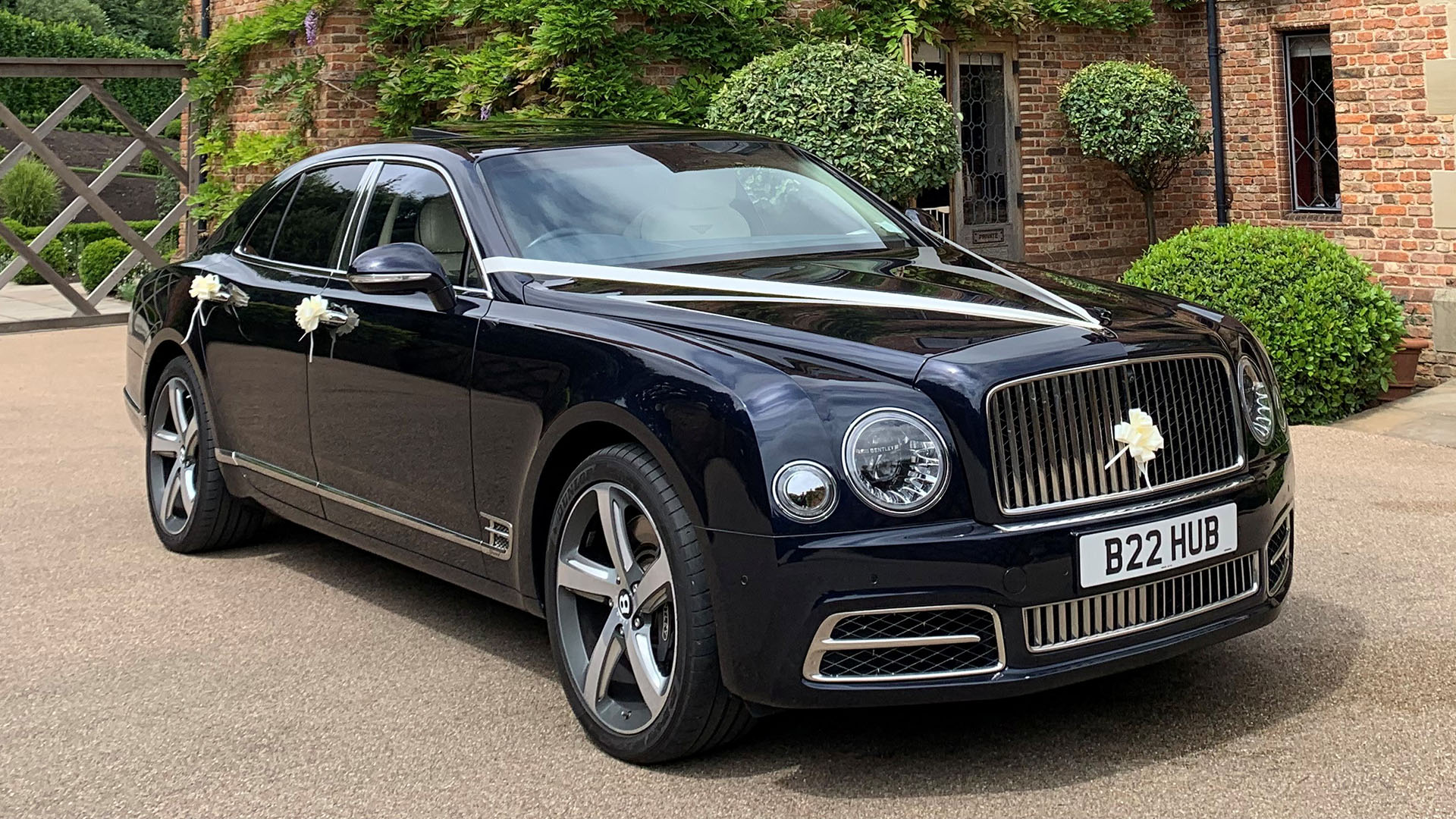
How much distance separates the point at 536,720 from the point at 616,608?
551mm

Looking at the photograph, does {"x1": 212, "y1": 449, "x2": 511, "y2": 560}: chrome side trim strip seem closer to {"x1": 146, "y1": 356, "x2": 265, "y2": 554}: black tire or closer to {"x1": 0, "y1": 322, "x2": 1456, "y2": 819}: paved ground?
{"x1": 146, "y1": 356, "x2": 265, "y2": 554}: black tire

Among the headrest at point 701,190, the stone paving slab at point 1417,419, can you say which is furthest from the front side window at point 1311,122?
the headrest at point 701,190

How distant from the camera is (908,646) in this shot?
3.67 metres

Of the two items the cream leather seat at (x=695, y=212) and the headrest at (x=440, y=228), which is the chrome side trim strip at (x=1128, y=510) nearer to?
the cream leather seat at (x=695, y=212)

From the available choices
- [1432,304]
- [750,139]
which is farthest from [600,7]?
[750,139]

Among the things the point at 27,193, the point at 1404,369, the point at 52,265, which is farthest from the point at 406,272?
the point at 27,193

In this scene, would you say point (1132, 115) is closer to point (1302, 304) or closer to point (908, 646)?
point (1302, 304)

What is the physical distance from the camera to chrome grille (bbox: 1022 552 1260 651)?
12.2 feet

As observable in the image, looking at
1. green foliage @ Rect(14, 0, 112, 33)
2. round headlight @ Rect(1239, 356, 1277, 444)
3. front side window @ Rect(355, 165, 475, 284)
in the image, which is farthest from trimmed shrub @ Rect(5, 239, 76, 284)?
green foliage @ Rect(14, 0, 112, 33)

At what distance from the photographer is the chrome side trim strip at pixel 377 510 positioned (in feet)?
15.0

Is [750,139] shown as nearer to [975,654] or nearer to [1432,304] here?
[975,654]

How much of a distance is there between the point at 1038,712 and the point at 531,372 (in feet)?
5.38

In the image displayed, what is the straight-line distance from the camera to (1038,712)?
436 cm

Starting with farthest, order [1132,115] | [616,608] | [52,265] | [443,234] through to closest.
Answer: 1. [52,265]
2. [1132,115]
3. [443,234]
4. [616,608]
